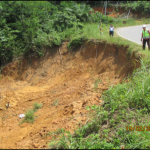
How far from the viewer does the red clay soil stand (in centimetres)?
405

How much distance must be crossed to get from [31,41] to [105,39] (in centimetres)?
515

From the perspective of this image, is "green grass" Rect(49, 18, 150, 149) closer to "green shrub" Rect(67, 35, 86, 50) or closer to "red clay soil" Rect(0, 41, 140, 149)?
"red clay soil" Rect(0, 41, 140, 149)

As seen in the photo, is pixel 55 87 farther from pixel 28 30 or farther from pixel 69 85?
pixel 28 30

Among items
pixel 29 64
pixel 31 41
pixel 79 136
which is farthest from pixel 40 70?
pixel 79 136

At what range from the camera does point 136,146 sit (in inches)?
101

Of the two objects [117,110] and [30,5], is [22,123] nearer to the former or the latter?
[117,110]

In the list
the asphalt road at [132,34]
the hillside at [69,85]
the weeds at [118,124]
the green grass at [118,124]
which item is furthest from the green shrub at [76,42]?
the weeds at [118,124]

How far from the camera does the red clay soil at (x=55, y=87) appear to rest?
4047 millimetres

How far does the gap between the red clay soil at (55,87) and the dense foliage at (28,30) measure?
0.69m

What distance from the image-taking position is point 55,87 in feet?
24.7

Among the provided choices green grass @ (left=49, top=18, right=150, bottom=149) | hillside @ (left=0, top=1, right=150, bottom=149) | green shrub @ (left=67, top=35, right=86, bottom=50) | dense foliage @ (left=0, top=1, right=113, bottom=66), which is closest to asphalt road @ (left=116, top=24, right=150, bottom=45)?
hillside @ (left=0, top=1, right=150, bottom=149)

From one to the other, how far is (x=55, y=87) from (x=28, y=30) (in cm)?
477

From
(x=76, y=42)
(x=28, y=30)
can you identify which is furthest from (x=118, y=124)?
(x=28, y=30)

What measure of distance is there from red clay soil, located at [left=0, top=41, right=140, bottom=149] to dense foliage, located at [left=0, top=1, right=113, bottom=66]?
0.69 meters
